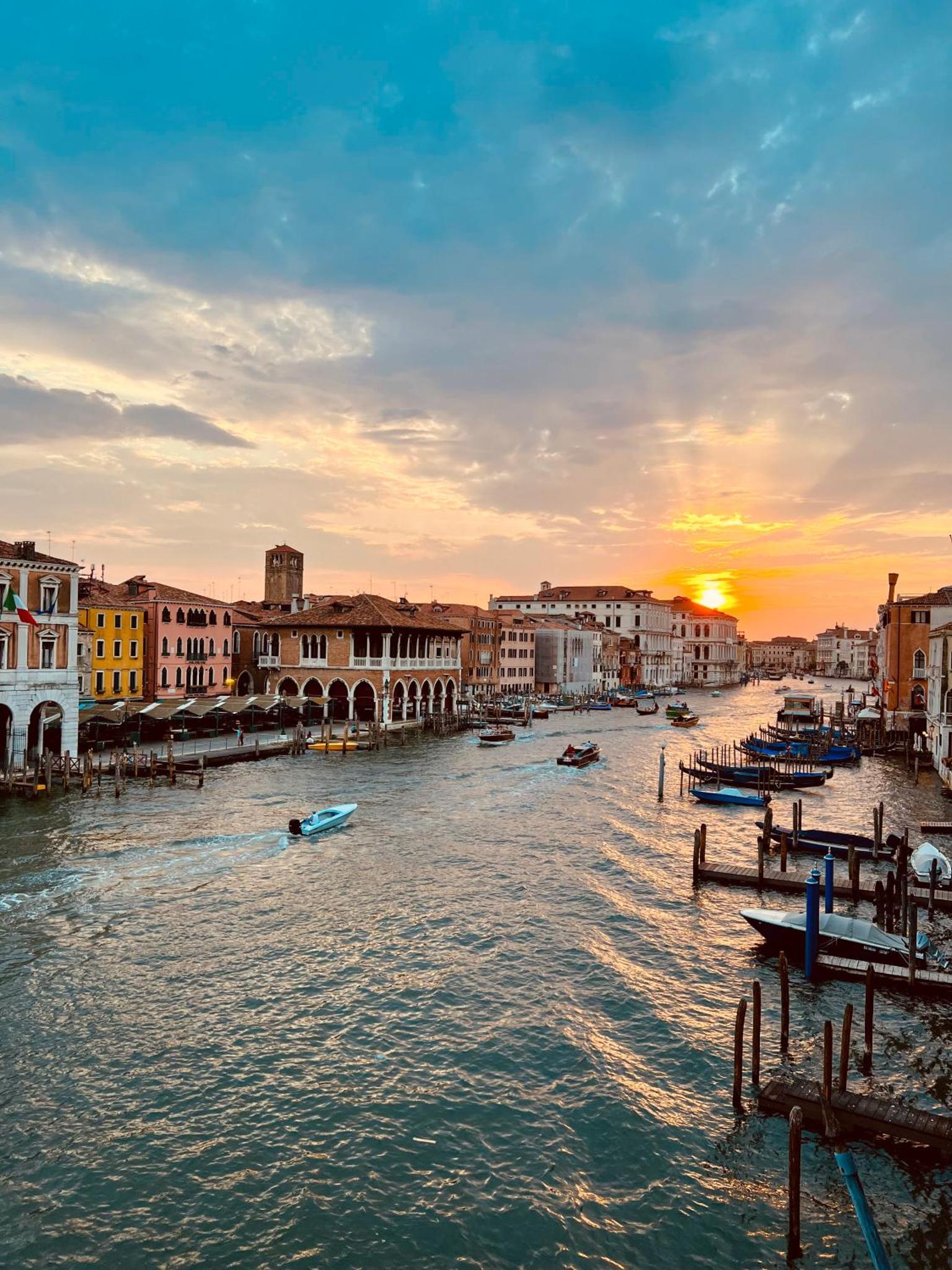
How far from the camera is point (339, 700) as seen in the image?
6384cm

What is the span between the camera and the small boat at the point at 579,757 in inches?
1933

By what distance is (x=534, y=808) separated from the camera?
35812 mm

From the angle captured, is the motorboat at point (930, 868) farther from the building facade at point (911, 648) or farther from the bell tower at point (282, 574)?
the bell tower at point (282, 574)

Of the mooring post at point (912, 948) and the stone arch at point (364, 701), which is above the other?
the stone arch at point (364, 701)

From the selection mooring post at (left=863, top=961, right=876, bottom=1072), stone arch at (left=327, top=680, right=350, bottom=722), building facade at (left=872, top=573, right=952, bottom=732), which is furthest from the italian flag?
building facade at (left=872, top=573, right=952, bottom=732)

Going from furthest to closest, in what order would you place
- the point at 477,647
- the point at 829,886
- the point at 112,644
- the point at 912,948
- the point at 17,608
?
the point at 477,647
the point at 112,644
the point at 17,608
the point at 829,886
the point at 912,948

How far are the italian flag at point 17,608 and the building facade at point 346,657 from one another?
90.8 feet

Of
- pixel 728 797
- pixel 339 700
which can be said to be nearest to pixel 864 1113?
pixel 728 797

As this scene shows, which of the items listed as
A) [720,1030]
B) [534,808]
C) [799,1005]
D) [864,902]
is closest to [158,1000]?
[720,1030]

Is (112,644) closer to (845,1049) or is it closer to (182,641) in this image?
(182,641)

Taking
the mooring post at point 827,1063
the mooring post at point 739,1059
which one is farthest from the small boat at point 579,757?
the mooring post at point 827,1063

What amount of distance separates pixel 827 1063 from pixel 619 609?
150 meters

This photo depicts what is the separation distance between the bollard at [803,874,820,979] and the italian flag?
31313 millimetres

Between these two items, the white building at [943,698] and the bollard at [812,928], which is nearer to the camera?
the bollard at [812,928]
